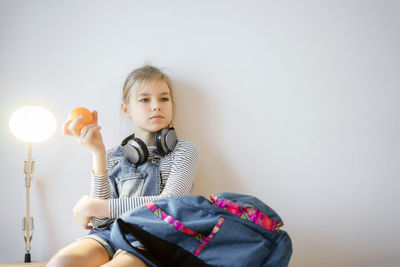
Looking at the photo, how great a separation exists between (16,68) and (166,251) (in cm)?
125

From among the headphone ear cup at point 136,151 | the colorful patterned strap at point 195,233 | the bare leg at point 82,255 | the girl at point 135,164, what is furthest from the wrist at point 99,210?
the colorful patterned strap at point 195,233

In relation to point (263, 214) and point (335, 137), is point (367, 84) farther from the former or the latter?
point (263, 214)

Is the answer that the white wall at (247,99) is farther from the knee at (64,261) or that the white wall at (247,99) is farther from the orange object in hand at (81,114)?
the knee at (64,261)

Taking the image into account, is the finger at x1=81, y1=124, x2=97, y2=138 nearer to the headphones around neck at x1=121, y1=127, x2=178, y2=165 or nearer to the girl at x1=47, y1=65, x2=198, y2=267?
the girl at x1=47, y1=65, x2=198, y2=267

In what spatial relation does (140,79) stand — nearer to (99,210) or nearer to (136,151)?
(136,151)

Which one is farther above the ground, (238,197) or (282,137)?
(282,137)

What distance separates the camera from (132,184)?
1416mm

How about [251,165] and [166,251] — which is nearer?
[166,251]

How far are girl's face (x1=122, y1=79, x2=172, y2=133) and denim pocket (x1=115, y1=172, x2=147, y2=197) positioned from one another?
8.4 inches

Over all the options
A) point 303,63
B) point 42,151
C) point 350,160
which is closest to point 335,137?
point 350,160

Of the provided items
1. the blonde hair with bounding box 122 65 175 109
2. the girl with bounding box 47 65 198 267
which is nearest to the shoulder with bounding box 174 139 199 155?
the girl with bounding box 47 65 198 267

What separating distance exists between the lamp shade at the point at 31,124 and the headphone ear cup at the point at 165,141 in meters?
0.49

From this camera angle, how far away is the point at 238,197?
1.12 metres

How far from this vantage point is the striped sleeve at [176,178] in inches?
50.1
